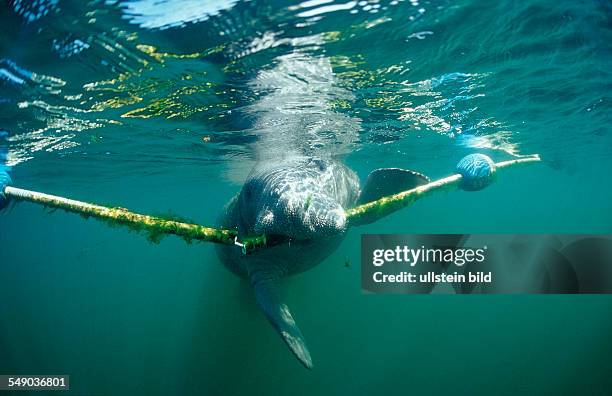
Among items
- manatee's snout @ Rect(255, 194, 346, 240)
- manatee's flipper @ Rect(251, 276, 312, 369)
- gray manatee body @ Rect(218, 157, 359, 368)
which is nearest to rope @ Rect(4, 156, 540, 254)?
manatee's snout @ Rect(255, 194, 346, 240)

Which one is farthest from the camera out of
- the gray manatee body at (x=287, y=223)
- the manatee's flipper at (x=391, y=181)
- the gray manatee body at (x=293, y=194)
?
the manatee's flipper at (x=391, y=181)

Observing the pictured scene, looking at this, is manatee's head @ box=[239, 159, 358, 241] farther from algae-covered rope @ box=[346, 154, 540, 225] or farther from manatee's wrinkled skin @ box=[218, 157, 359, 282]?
algae-covered rope @ box=[346, 154, 540, 225]

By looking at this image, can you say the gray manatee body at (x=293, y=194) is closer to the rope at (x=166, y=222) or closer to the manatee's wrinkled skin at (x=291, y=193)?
the manatee's wrinkled skin at (x=291, y=193)

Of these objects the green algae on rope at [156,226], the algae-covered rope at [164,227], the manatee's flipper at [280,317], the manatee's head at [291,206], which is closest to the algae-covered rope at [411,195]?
the manatee's head at [291,206]

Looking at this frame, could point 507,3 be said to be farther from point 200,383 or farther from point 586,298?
point 586,298

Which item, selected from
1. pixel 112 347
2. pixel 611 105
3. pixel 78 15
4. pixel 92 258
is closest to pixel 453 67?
pixel 78 15

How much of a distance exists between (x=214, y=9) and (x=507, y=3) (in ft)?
16.3

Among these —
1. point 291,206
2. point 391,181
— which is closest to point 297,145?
point 391,181

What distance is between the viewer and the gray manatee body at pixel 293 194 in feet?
14.2

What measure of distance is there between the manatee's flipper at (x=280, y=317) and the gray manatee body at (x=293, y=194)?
0.01 metres

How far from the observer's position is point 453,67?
8.20m

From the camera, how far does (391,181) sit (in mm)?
6184

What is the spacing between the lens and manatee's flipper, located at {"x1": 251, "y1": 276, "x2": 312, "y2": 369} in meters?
4.24

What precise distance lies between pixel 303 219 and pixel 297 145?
10.5 metres
